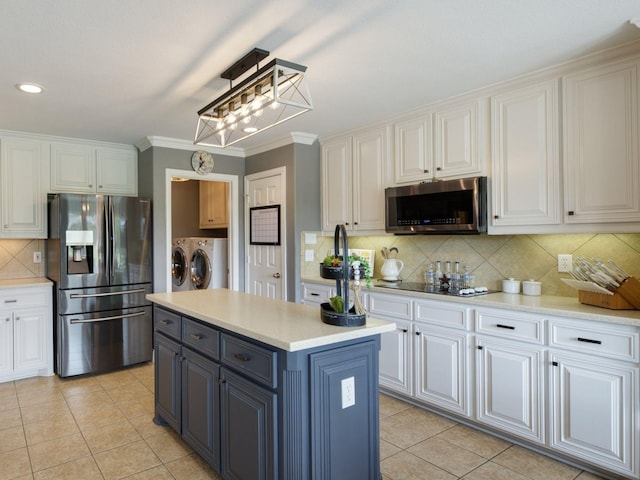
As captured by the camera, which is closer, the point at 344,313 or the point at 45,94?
the point at 344,313

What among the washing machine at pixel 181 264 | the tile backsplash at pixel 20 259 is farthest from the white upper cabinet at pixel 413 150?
the tile backsplash at pixel 20 259

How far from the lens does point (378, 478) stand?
2012 mm

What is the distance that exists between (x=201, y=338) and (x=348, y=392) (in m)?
0.88

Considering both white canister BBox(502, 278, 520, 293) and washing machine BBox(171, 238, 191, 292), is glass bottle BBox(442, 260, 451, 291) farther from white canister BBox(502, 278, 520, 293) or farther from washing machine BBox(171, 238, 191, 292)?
washing machine BBox(171, 238, 191, 292)

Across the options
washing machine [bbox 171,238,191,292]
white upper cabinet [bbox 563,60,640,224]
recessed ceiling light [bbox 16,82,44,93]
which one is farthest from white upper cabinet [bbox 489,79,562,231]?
washing machine [bbox 171,238,191,292]

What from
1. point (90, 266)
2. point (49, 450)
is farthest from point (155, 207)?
point (49, 450)

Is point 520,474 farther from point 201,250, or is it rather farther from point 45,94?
point 201,250

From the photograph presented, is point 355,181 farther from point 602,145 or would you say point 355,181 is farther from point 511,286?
point 602,145

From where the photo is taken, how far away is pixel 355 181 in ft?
12.9

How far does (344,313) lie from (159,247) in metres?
2.93

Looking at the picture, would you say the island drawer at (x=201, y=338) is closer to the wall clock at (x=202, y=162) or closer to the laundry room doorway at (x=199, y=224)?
the laundry room doorway at (x=199, y=224)

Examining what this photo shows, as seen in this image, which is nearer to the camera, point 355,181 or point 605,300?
point 605,300

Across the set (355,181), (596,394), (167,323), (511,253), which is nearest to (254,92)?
(167,323)

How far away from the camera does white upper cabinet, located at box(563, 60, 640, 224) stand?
2.26 metres
